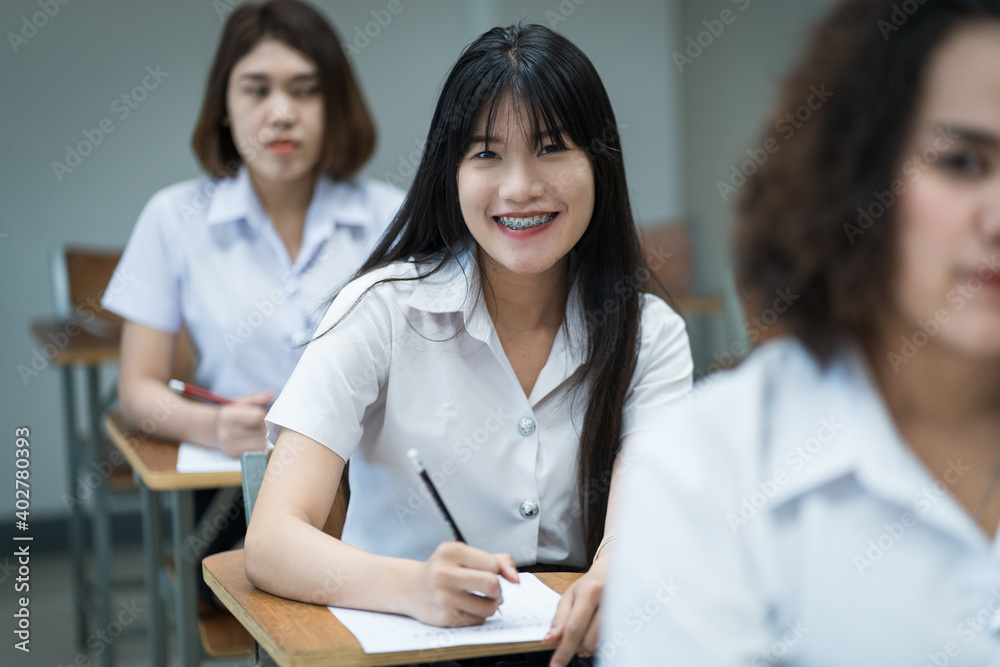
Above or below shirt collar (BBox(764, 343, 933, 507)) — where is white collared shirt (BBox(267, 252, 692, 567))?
below

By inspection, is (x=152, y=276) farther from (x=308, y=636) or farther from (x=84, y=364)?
(x=308, y=636)

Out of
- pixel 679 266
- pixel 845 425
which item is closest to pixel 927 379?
pixel 845 425

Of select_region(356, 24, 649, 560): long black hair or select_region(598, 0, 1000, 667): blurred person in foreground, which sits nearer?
select_region(598, 0, 1000, 667): blurred person in foreground

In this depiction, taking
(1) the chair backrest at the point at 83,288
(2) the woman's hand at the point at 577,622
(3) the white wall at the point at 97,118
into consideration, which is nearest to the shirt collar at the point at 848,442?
(2) the woman's hand at the point at 577,622

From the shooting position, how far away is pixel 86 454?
10.1 ft

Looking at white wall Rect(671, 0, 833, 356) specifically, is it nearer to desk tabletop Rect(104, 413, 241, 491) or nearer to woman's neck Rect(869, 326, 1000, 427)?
desk tabletop Rect(104, 413, 241, 491)

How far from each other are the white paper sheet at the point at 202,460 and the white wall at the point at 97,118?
2211 mm

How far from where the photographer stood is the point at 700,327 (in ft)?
14.7

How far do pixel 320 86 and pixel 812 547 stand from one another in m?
2.06

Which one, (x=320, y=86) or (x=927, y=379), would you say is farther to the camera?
(x=320, y=86)

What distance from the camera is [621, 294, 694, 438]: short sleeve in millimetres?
1527

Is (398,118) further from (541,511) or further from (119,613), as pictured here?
(541,511)

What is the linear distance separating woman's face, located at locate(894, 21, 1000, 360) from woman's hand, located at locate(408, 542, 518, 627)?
56 cm

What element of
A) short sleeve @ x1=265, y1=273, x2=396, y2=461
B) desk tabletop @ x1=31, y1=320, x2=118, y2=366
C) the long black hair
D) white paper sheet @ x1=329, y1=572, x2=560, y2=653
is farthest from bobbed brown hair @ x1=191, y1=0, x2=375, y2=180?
white paper sheet @ x1=329, y1=572, x2=560, y2=653
